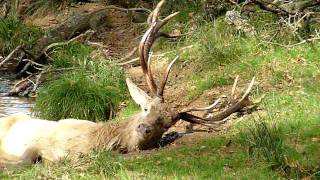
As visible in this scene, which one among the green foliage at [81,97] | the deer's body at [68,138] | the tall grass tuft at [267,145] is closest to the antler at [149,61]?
the deer's body at [68,138]

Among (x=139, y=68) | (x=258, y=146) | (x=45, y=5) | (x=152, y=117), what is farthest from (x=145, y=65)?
(x=45, y=5)

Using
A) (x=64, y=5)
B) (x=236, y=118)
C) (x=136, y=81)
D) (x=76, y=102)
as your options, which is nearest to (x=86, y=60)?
(x=136, y=81)

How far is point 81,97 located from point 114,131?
2747 mm

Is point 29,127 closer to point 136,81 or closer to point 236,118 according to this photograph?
point 236,118

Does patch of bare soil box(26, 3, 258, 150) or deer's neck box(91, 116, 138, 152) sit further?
patch of bare soil box(26, 3, 258, 150)

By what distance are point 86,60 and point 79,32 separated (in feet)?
10.7

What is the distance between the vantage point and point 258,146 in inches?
266

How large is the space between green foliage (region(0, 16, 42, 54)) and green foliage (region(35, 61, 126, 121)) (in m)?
3.63

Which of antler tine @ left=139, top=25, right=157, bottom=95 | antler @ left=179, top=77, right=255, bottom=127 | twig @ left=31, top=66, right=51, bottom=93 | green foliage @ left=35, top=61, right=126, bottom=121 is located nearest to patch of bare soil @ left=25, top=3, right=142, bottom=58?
twig @ left=31, top=66, right=51, bottom=93

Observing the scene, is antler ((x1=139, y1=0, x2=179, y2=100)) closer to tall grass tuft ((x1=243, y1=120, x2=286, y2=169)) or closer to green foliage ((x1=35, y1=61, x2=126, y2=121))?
tall grass tuft ((x1=243, y1=120, x2=286, y2=169))

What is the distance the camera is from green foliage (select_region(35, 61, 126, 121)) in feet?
34.1

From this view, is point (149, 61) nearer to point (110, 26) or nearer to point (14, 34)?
point (14, 34)

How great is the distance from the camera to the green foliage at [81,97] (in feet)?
34.1

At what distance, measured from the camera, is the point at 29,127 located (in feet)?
27.9
